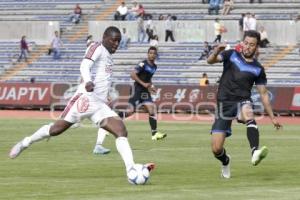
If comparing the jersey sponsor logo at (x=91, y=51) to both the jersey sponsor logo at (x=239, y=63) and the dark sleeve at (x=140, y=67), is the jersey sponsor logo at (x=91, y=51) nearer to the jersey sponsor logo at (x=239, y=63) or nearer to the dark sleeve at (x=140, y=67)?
the jersey sponsor logo at (x=239, y=63)

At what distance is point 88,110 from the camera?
14195 millimetres

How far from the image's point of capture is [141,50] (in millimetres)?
50469

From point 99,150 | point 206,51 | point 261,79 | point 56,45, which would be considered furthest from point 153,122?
point 56,45

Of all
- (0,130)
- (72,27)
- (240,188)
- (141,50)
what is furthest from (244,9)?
(240,188)

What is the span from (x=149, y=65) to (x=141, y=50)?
25.7m

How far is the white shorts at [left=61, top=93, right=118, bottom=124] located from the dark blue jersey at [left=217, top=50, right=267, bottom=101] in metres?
1.76

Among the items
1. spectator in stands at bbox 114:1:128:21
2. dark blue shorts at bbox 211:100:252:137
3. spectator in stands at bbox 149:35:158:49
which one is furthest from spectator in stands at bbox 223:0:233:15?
dark blue shorts at bbox 211:100:252:137

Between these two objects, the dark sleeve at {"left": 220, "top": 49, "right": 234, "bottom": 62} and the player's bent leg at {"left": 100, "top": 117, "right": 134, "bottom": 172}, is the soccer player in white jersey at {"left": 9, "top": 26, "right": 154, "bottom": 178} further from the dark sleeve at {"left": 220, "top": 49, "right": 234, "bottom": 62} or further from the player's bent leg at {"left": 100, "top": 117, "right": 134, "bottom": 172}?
the dark sleeve at {"left": 220, "top": 49, "right": 234, "bottom": 62}

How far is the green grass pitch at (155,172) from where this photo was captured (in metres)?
11.9

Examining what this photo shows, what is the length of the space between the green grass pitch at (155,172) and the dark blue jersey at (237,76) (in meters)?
1.25

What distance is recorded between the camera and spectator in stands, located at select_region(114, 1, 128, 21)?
169 ft

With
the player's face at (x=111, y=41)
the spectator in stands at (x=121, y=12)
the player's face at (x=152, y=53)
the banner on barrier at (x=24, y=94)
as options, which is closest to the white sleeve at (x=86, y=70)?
the player's face at (x=111, y=41)

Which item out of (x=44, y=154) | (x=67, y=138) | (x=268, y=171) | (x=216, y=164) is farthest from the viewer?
(x=67, y=138)

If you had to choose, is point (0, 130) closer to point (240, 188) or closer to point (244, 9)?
point (240, 188)
